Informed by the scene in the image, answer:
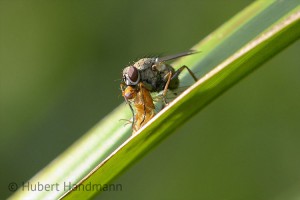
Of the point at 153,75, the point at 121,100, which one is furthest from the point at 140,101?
the point at 121,100

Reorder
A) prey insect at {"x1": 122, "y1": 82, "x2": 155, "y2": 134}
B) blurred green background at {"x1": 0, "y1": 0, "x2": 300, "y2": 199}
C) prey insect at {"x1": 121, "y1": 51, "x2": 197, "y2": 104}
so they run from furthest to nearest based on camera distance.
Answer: blurred green background at {"x1": 0, "y1": 0, "x2": 300, "y2": 199} → prey insect at {"x1": 121, "y1": 51, "x2": 197, "y2": 104} → prey insect at {"x1": 122, "y1": 82, "x2": 155, "y2": 134}

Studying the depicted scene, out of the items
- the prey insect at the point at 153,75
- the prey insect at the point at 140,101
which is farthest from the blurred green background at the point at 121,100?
the prey insect at the point at 140,101

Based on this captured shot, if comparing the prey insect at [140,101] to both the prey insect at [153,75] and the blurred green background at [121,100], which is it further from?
the blurred green background at [121,100]

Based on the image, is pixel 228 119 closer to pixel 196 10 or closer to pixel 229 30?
pixel 196 10

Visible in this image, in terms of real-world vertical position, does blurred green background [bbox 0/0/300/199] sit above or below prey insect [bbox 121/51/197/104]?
above

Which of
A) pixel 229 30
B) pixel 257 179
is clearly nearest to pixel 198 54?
pixel 229 30

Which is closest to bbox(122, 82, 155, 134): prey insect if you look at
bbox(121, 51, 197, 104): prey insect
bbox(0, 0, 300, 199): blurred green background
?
bbox(121, 51, 197, 104): prey insect

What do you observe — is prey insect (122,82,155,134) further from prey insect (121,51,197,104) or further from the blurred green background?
the blurred green background
